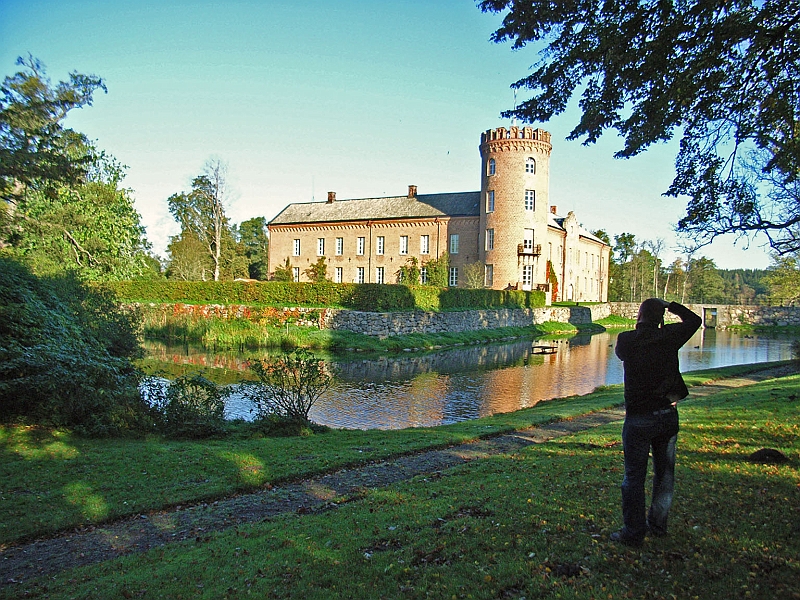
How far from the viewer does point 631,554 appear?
409 cm

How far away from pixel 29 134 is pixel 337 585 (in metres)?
6.05

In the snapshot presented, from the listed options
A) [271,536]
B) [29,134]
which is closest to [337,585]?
[271,536]

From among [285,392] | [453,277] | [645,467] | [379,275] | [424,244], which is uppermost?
[424,244]

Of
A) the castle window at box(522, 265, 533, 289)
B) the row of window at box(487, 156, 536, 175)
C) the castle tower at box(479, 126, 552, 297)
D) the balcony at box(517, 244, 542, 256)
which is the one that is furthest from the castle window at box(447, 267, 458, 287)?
the row of window at box(487, 156, 536, 175)

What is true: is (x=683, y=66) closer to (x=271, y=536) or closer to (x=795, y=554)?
(x=795, y=554)

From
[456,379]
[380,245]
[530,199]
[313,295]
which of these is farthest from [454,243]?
[456,379]

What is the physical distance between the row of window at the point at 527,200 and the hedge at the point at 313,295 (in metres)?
8.75

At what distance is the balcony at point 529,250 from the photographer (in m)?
45.9

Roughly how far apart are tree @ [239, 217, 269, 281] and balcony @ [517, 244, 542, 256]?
38712 mm

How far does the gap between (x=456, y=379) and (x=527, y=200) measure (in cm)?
2940

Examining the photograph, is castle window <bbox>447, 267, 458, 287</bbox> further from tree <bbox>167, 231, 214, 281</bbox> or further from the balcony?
tree <bbox>167, 231, 214, 281</bbox>

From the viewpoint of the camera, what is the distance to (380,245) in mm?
52312

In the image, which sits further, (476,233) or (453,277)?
(453,277)

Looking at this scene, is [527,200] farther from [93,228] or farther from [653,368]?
[653,368]
